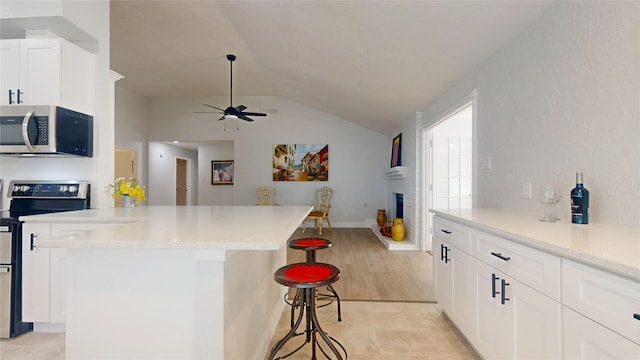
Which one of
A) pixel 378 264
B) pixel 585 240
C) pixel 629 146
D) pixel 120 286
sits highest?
pixel 629 146

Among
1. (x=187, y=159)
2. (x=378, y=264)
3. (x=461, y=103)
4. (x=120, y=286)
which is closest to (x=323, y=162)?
(x=378, y=264)

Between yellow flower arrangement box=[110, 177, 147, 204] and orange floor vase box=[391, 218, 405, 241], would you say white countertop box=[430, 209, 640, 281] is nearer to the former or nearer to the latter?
yellow flower arrangement box=[110, 177, 147, 204]

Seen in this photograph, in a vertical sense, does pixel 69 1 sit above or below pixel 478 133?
above

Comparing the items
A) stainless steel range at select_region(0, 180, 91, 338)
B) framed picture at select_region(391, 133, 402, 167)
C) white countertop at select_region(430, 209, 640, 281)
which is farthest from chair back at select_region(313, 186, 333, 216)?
white countertop at select_region(430, 209, 640, 281)

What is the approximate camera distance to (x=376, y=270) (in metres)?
3.83

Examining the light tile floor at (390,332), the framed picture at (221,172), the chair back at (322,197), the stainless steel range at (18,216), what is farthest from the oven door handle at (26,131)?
the framed picture at (221,172)

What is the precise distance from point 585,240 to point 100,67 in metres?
3.45

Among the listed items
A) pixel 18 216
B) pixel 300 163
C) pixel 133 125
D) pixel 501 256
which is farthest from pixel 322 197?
pixel 501 256

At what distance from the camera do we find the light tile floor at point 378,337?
197 cm

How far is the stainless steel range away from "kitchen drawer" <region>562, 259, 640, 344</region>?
3.17 meters

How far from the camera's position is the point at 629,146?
56.4 inches

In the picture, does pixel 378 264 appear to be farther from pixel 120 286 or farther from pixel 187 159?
pixel 187 159

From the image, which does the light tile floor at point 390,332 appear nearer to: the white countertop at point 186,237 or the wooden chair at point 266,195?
the white countertop at point 186,237

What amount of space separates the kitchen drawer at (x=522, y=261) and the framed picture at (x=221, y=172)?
27.8 ft
